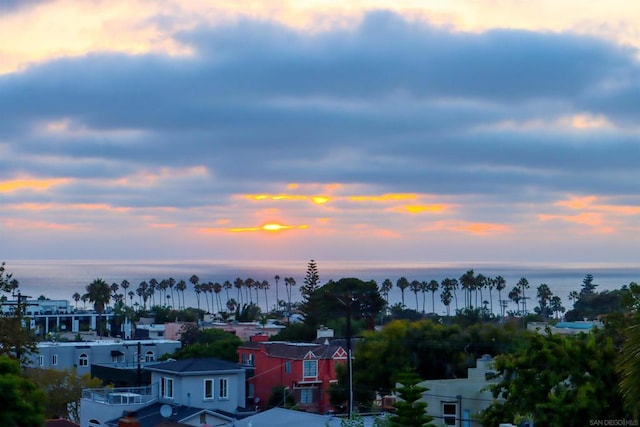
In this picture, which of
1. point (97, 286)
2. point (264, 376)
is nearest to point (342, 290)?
point (97, 286)

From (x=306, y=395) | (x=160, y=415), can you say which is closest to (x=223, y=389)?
(x=160, y=415)

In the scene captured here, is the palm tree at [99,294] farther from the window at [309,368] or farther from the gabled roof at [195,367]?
the gabled roof at [195,367]

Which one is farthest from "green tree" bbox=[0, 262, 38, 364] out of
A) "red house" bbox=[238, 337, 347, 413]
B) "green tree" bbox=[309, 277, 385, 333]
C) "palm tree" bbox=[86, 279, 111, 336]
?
"palm tree" bbox=[86, 279, 111, 336]

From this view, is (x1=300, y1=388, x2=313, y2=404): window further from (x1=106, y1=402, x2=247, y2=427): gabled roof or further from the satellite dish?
the satellite dish

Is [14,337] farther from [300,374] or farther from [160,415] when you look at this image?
[300,374]

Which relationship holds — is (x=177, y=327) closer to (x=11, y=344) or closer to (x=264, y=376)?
(x=264, y=376)

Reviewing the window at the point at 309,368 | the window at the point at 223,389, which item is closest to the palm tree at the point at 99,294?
the window at the point at 309,368
